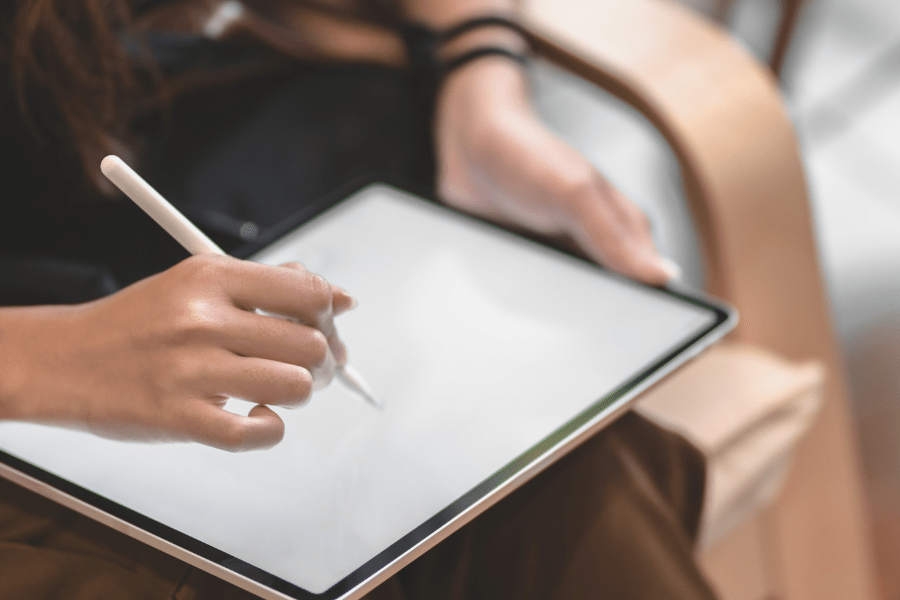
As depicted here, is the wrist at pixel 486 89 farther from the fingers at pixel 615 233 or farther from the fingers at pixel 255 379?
the fingers at pixel 255 379

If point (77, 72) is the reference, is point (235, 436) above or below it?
below

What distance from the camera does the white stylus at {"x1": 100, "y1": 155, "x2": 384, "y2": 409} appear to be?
323 mm

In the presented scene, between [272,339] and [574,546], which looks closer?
[272,339]

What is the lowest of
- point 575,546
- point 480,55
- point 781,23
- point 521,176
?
point 575,546

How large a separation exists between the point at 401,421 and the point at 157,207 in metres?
0.15

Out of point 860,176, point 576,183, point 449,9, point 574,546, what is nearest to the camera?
point 574,546

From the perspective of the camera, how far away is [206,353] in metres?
0.33

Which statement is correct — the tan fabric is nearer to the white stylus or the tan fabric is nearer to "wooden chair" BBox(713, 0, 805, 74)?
the white stylus

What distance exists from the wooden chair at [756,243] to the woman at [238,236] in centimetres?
12

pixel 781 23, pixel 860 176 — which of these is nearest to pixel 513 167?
pixel 781 23

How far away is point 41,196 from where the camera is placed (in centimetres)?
58

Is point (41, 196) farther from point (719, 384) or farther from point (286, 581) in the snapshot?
point (719, 384)

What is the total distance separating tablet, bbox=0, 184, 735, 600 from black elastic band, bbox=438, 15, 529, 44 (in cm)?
29

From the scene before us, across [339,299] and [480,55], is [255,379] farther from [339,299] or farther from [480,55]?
[480,55]
